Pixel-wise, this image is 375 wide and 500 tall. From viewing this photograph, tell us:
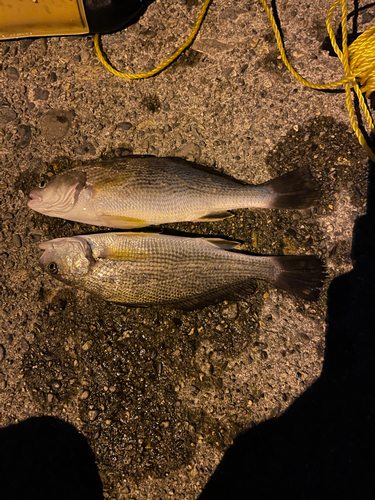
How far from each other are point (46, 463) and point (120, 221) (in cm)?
264

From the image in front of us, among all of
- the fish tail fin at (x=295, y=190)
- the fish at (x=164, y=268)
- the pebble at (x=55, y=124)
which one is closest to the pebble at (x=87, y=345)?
the fish at (x=164, y=268)

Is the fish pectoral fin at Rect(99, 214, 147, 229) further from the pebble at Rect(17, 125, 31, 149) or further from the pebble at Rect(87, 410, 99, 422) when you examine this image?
the pebble at Rect(87, 410, 99, 422)

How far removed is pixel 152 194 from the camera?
A: 281cm

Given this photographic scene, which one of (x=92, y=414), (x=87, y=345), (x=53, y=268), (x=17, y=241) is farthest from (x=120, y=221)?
(x=92, y=414)

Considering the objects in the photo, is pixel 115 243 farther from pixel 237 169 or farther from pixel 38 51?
pixel 38 51

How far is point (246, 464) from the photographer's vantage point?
296 centimetres

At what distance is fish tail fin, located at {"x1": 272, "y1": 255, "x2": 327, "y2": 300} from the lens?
9.61 feet

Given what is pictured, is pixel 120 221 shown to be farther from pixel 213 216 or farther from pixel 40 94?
pixel 40 94

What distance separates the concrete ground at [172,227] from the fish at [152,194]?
24 cm

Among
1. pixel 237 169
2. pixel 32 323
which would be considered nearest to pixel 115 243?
pixel 32 323

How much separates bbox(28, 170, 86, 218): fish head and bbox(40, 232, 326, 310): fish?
0.31m

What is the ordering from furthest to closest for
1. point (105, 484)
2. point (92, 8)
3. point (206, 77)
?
point (206, 77), point (105, 484), point (92, 8)

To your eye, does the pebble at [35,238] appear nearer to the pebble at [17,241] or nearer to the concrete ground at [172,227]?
the concrete ground at [172,227]

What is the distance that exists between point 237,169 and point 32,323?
2782 mm
